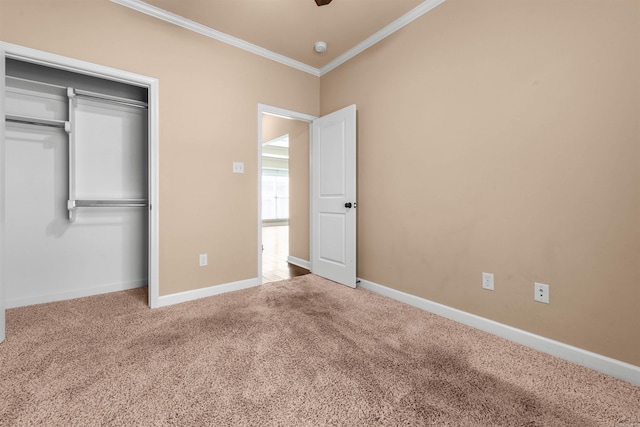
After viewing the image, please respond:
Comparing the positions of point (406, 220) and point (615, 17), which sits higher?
point (615, 17)

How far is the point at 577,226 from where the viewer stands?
5.42 feet

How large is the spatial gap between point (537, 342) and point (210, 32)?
3.80 meters

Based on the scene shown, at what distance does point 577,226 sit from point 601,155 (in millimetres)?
421

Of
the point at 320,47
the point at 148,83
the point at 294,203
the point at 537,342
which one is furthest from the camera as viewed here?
the point at 294,203

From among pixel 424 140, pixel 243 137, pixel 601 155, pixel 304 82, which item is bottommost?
pixel 601 155

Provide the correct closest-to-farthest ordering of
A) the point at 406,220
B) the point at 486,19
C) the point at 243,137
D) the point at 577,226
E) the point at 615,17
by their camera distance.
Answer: the point at 615,17 → the point at 577,226 → the point at 486,19 → the point at 406,220 → the point at 243,137

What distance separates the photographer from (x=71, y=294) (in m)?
2.72

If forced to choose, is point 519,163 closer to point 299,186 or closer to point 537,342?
point 537,342

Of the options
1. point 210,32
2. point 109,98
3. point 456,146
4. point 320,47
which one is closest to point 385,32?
point 320,47

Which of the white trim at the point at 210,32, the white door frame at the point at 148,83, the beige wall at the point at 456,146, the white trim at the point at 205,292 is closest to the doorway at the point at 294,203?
the white trim at the point at 205,292

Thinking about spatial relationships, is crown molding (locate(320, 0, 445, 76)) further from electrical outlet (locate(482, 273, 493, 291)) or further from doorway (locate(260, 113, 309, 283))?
electrical outlet (locate(482, 273, 493, 291))

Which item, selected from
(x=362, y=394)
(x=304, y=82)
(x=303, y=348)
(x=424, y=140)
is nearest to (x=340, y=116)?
(x=304, y=82)

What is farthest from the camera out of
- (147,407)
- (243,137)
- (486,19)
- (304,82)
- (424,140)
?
(304,82)

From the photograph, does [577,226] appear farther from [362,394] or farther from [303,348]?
[303,348]
